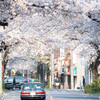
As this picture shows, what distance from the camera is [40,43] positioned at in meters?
38.7

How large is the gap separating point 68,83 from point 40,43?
4217 centimetres

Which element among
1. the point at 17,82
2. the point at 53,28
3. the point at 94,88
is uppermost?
the point at 53,28

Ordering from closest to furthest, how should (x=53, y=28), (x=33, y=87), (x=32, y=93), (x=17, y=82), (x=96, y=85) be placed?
1. (x=32, y=93)
2. (x=33, y=87)
3. (x=53, y=28)
4. (x=96, y=85)
5. (x=17, y=82)

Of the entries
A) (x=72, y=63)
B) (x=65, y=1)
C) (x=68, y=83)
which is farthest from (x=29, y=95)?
(x=68, y=83)

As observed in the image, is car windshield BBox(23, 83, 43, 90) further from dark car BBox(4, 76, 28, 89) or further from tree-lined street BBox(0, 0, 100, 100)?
dark car BBox(4, 76, 28, 89)

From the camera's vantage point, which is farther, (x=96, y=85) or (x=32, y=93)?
(x=96, y=85)

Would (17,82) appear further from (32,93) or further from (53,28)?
(32,93)

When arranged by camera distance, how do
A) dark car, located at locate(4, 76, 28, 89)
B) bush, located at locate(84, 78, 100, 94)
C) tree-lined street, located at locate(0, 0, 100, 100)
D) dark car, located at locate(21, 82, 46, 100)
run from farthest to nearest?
1. dark car, located at locate(4, 76, 28, 89)
2. bush, located at locate(84, 78, 100, 94)
3. dark car, located at locate(21, 82, 46, 100)
4. tree-lined street, located at locate(0, 0, 100, 100)

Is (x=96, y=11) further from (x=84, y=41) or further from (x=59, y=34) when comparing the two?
(x=59, y=34)

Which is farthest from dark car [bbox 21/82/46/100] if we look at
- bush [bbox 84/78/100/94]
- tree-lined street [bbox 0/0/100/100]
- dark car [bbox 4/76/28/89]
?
dark car [bbox 4/76/28/89]

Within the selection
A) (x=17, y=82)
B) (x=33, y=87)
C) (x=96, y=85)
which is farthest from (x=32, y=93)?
(x=17, y=82)

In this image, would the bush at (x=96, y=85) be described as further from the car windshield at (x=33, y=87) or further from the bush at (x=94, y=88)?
the car windshield at (x=33, y=87)

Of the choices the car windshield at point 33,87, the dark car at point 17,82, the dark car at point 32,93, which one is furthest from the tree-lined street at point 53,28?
the car windshield at point 33,87

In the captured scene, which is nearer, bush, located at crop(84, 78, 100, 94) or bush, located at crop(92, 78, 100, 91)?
bush, located at crop(84, 78, 100, 94)
